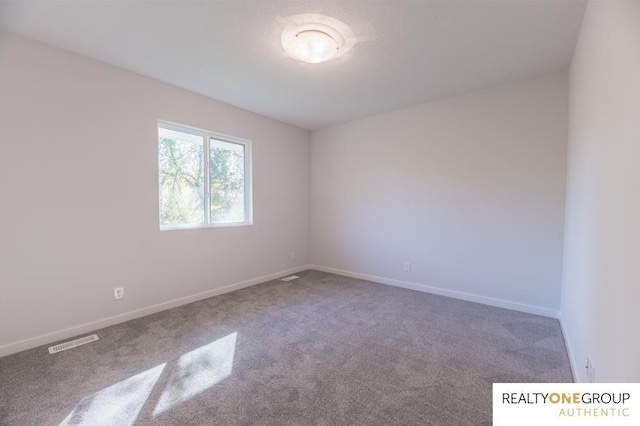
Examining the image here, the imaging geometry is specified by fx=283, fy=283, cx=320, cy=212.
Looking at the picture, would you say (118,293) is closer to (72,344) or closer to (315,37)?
(72,344)

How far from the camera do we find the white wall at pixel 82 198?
7.32 feet

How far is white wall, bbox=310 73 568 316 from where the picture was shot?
297 centimetres

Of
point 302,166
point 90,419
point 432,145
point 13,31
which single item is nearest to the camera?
point 90,419

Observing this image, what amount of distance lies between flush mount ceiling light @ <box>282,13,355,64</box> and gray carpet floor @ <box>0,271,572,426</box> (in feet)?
7.84

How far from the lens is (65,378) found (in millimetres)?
1916

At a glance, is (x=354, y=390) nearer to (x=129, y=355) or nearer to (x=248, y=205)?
(x=129, y=355)

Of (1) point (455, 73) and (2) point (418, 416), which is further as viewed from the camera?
(1) point (455, 73)

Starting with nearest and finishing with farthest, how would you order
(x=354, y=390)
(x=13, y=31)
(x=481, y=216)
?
(x=354, y=390) → (x=13, y=31) → (x=481, y=216)

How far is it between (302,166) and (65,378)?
3851mm

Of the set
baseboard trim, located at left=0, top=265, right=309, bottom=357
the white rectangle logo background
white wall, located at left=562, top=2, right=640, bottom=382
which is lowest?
baseboard trim, located at left=0, top=265, right=309, bottom=357

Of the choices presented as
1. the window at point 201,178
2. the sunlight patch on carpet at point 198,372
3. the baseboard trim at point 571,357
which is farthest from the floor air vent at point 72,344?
the baseboard trim at point 571,357

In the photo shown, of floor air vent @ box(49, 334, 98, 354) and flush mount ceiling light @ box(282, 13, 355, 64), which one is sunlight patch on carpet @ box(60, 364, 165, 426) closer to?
floor air vent @ box(49, 334, 98, 354)

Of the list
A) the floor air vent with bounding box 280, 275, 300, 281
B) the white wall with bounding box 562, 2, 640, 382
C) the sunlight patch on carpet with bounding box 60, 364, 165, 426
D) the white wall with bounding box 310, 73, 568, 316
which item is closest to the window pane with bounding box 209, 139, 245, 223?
the floor air vent with bounding box 280, 275, 300, 281

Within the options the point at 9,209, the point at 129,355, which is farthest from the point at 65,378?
the point at 9,209
